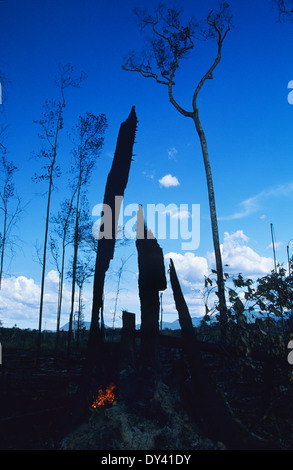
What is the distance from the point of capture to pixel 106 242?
7246 millimetres

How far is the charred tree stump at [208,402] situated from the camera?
5578 mm

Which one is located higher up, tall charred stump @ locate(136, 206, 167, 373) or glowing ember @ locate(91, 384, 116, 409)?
tall charred stump @ locate(136, 206, 167, 373)

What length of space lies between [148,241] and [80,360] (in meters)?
12.3

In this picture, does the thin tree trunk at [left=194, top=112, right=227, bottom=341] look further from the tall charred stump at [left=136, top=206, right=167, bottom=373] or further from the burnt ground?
the tall charred stump at [left=136, top=206, right=167, bottom=373]

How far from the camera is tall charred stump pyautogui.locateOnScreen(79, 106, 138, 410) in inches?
265

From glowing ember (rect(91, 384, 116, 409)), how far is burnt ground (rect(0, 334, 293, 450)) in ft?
0.50

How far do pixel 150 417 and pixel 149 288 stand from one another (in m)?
2.66

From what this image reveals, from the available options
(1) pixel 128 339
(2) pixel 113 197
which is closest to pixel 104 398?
(1) pixel 128 339

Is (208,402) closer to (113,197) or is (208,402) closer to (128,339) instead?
(128,339)

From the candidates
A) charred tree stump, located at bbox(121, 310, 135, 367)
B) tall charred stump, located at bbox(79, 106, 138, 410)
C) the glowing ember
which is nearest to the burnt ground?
the glowing ember

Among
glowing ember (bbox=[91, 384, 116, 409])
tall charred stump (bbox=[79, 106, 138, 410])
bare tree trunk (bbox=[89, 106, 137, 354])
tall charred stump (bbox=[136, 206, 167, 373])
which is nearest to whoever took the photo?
glowing ember (bbox=[91, 384, 116, 409])

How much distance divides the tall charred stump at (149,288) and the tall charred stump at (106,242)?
85 cm

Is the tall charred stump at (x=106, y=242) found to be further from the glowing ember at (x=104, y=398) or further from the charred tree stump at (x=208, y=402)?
the charred tree stump at (x=208, y=402)

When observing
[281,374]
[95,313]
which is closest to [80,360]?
[95,313]
